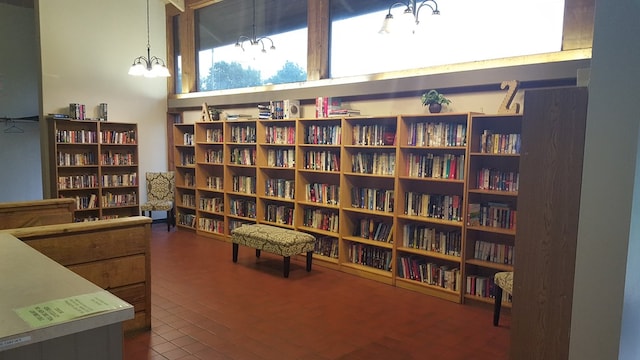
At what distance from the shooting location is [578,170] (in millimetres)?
1932

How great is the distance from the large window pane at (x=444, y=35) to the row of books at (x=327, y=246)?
2207 mm

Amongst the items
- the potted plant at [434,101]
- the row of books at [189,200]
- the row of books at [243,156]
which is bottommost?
the row of books at [189,200]

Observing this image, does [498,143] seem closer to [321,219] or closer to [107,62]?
[321,219]

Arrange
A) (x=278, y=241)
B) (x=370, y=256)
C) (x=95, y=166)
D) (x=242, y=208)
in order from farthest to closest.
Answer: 1. (x=95, y=166)
2. (x=242, y=208)
3. (x=370, y=256)
4. (x=278, y=241)

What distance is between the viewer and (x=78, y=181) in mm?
6797

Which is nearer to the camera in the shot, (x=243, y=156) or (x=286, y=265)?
(x=286, y=265)

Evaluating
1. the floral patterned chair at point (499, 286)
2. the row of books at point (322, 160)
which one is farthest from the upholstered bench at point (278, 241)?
the floral patterned chair at point (499, 286)

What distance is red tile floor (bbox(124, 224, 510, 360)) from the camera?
3143 mm

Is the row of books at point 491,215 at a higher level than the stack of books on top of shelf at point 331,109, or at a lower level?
lower

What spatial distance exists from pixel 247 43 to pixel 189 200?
299 centimetres

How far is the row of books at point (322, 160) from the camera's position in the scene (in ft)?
17.6

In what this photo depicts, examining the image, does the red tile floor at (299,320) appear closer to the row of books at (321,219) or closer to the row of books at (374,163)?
the row of books at (321,219)

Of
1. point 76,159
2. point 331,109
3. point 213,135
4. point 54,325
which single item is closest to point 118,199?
point 76,159

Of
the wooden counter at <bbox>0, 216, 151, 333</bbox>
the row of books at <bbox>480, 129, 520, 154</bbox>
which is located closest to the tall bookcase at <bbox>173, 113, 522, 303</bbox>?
the row of books at <bbox>480, 129, 520, 154</bbox>
